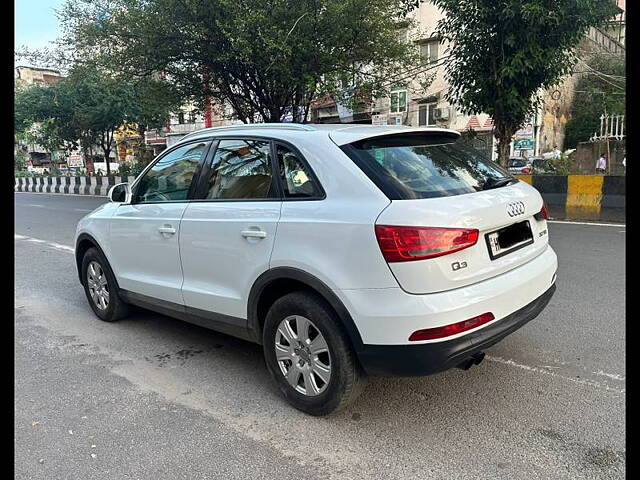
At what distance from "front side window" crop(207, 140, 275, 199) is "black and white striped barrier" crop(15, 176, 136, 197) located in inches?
727

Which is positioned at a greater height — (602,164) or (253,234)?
(602,164)

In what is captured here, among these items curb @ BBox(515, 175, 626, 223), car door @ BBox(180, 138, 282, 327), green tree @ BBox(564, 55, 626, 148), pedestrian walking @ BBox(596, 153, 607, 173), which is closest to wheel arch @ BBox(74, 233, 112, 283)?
car door @ BBox(180, 138, 282, 327)

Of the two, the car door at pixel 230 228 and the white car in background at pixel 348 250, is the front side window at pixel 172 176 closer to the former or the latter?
the white car in background at pixel 348 250

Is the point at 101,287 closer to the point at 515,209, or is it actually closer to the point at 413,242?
the point at 413,242

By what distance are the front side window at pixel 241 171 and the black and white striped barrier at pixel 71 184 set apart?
18458 millimetres

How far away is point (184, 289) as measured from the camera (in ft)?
12.0

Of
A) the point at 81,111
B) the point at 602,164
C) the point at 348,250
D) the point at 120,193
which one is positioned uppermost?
the point at 81,111

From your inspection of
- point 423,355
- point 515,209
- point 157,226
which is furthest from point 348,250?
point 157,226

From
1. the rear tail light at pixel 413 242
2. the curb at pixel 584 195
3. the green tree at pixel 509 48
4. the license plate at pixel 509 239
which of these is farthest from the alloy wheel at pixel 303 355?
the curb at pixel 584 195

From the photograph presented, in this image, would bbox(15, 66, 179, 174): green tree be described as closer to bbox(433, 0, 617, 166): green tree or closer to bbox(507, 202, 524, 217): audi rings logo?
bbox(433, 0, 617, 166): green tree

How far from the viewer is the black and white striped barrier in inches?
885

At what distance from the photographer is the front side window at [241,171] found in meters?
3.20

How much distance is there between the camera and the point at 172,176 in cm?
397

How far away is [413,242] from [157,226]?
88.4 inches
